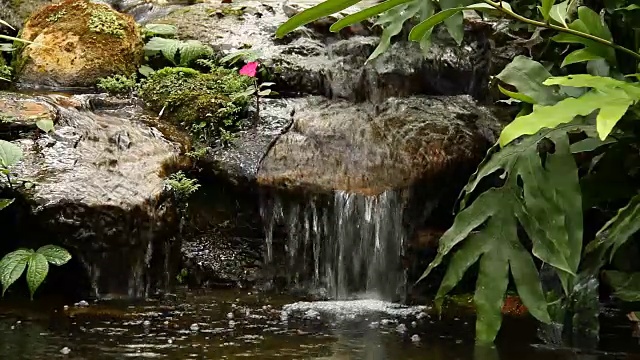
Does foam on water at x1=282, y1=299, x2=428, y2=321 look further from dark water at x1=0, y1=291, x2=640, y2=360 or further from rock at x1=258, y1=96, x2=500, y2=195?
rock at x1=258, y1=96, x2=500, y2=195

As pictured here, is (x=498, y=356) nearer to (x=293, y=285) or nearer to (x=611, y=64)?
(x=611, y=64)

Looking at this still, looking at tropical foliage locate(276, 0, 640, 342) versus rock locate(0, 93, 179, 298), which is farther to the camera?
rock locate(0, 93, 179, 298)

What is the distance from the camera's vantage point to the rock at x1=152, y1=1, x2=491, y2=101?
5.28 m

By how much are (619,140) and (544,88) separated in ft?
1.16

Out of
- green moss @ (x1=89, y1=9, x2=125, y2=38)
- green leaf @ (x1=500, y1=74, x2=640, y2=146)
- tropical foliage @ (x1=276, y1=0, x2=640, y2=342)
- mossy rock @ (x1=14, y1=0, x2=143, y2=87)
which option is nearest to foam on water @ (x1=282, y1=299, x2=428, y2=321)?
tropical foliage @ (x1=276, y1=0, x2=640, y2=342)

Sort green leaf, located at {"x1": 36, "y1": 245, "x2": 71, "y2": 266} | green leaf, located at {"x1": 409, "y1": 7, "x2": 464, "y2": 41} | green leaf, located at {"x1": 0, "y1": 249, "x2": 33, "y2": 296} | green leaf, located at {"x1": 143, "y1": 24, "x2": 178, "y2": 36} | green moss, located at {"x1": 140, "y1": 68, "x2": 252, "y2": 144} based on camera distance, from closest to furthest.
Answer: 1. green leaf, located at {"x1": 409, "y1": 7, "x2": 464, "y2": 41}
2. green leaf, located at {"x1": 0, "y1": 249, "x2": 33, "y2": 296}
3. green leaf, located at {"x1": 36, "y1": 245, "x2": 71, "y2": 266}
4. green moss, located at {"x1": 140, "y1": 68, "x2": 252, "y2": 144}
5. green leaf, located at {"x1": 143, "y1": 24, "x2": 178, "y2": 36}

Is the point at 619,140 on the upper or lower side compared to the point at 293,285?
upper

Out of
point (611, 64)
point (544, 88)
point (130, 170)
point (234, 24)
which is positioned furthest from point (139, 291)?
point (234, 24)

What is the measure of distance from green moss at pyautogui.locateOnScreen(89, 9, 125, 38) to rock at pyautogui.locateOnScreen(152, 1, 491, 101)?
2.07 feet

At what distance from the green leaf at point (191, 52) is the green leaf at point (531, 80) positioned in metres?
3.41

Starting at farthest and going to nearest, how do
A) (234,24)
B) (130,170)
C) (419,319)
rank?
(234,24), (130,170), (419,319)

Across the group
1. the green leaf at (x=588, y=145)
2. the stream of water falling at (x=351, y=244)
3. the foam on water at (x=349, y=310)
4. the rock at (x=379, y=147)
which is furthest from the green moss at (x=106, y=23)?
the green leaf at (x=588, y=145)

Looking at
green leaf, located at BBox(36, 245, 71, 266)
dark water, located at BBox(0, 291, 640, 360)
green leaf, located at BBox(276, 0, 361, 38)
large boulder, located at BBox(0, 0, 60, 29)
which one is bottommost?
dark water, located at BBox(0, 291, 640, 360)

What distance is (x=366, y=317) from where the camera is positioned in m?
3.52
